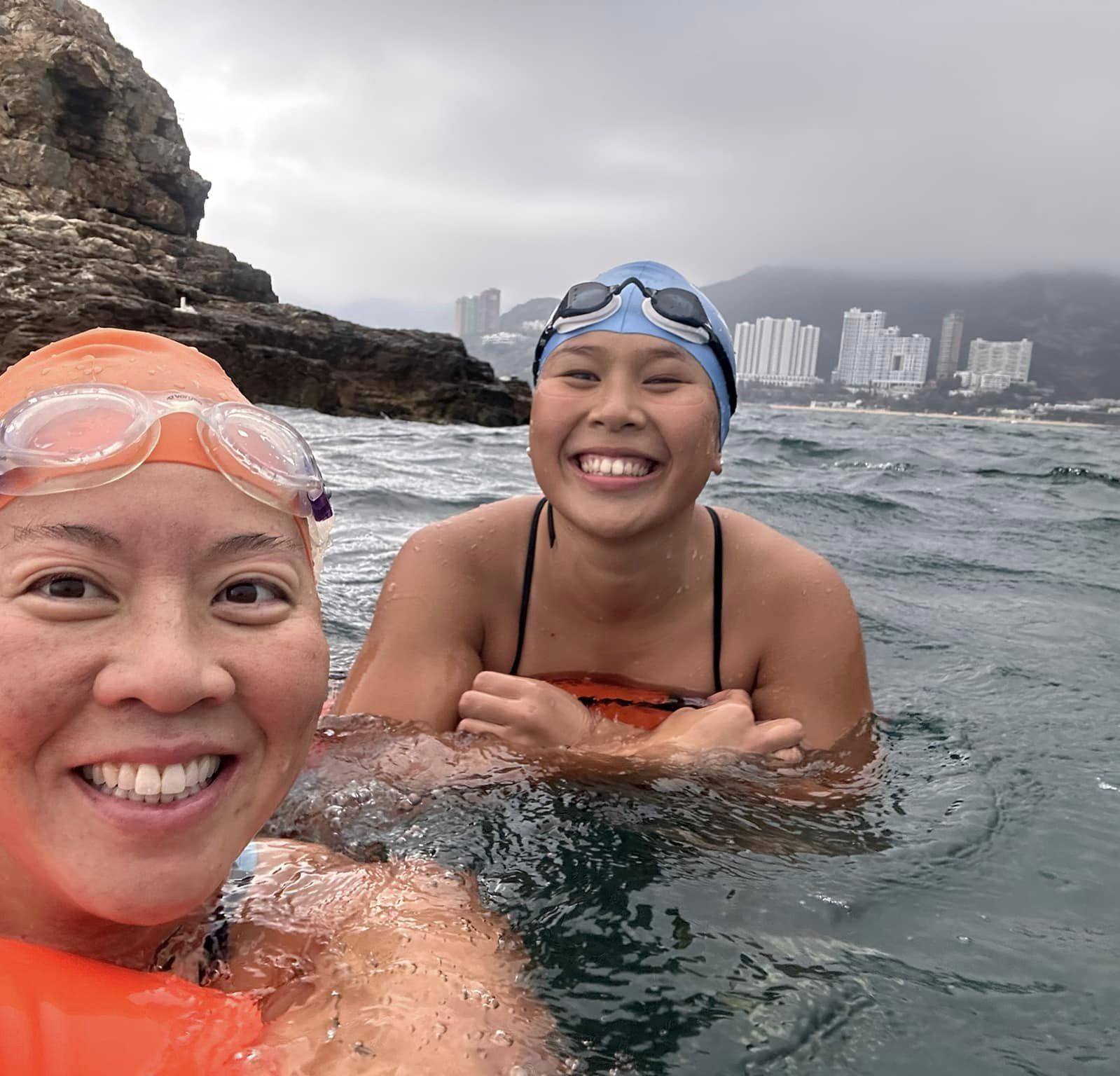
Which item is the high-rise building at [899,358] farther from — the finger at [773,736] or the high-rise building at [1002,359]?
the finger at [773,736]

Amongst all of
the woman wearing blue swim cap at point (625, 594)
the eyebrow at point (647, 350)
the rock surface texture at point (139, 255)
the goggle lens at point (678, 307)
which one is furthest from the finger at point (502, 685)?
the rock surface texture at point (139, 255)

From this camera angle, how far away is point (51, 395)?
1.50 metres

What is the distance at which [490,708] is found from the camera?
125 inches

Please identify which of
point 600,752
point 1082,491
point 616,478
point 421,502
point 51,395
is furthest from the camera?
point 1082,491

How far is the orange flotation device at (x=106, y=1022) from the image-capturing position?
1.21 metres

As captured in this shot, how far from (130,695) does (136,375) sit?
0.61 meters

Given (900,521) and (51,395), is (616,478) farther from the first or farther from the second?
(900,521)

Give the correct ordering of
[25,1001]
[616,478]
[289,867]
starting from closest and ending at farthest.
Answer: [25,1001] → [289,867] → [616,478]

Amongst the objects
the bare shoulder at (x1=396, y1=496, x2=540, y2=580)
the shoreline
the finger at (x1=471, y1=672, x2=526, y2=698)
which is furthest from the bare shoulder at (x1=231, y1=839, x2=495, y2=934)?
the shoreline

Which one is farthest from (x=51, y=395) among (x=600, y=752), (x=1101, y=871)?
(x=1101, y=871)

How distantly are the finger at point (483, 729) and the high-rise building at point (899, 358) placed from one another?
6229 inches

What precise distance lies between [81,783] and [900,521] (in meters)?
10.6

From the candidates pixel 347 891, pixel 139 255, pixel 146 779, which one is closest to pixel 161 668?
pixel 146 779

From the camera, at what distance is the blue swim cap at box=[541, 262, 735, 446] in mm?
3506
